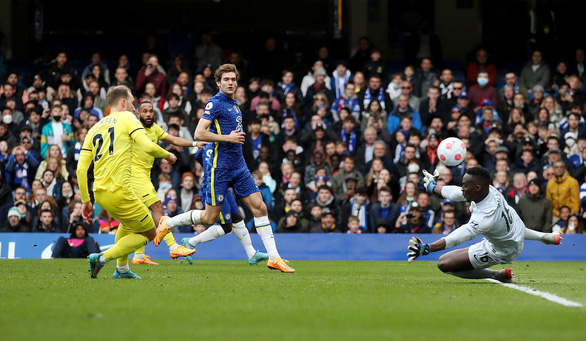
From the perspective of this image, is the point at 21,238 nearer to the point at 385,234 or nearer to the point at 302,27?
the point at 385,234

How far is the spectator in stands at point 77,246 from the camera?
16.2m

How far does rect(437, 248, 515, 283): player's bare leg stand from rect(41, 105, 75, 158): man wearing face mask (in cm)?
1147

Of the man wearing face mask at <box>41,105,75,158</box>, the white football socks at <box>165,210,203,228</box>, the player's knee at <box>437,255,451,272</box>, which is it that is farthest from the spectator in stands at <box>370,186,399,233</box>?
the player's knee at <box>437,255,451,272</box>

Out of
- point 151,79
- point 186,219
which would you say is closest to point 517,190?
point 186,219

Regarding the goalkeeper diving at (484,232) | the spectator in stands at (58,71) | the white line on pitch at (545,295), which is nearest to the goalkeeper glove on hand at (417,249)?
the goalkeeper diving at (484,232)

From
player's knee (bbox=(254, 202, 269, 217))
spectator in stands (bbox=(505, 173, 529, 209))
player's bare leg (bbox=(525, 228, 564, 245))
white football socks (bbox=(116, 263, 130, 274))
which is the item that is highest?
spectator in stands (bbox=(505, 173, 529, 209))

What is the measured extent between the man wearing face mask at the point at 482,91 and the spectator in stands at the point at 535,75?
1.09 metres

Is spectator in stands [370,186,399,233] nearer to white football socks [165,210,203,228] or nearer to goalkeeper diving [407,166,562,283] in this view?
white football socks [165,210,203,228]

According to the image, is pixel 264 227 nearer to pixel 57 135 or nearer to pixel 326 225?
pixel 326 225

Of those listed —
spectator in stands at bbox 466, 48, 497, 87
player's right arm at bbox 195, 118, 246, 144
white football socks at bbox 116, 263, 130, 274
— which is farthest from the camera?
spectator in stands at bbox 466, 48, 497, 87

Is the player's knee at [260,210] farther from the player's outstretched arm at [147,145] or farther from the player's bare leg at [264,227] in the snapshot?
the player's outstretched arm at [147,145]

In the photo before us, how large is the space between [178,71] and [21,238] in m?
6.49

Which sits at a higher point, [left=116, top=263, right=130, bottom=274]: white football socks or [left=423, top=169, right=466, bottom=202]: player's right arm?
[left=423, top=169, right=466, bottom=202]: player's right arm

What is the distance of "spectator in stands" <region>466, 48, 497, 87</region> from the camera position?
Answer: 2189 centimetres
